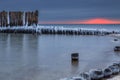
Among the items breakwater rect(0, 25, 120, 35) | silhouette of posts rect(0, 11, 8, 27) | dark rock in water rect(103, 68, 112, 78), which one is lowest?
dark rock in water rect(103, 68, 112, 78)

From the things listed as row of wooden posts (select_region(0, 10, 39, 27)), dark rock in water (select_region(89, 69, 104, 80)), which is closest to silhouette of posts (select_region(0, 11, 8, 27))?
row of wooden posts (select_region(0, 10, 39, 27))

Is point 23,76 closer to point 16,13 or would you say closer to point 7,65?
point 7,65

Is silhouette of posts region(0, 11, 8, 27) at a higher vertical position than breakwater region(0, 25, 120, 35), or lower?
higher

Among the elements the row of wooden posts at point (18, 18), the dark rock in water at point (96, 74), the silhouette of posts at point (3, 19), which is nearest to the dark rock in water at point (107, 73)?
the dark rock in water at point (96, 74)

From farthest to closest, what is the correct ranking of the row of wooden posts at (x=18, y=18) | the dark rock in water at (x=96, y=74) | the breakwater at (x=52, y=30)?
the row of wooden posts at (x=18, y=18), the breakwater at (x=52, y=30), the dark rock in water at (x=96, y=74)

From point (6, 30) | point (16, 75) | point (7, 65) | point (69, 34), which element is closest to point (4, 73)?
point (16, 75)

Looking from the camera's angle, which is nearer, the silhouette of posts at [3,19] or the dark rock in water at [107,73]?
the dark rock in water at [107,73]

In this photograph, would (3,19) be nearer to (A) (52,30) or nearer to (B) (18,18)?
(B) (18,18)

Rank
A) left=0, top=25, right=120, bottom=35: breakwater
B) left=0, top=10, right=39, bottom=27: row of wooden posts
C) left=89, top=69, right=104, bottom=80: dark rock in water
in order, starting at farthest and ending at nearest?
left=0, top=10, right=39, bottom=27: row of wooden posts → left=0, top=25, right=120, bottom=35: breakwater → left=89, top=69, right=104, bottom=80: dark rock in water

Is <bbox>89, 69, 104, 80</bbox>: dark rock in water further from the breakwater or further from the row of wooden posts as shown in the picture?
the row of wooden posts

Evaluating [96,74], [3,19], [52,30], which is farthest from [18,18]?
[96,74]

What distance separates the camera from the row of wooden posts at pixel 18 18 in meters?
95.8

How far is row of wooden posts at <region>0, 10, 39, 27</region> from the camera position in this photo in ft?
314

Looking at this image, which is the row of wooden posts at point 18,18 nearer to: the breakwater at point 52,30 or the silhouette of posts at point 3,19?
the silhouette of posts at point 3,19
